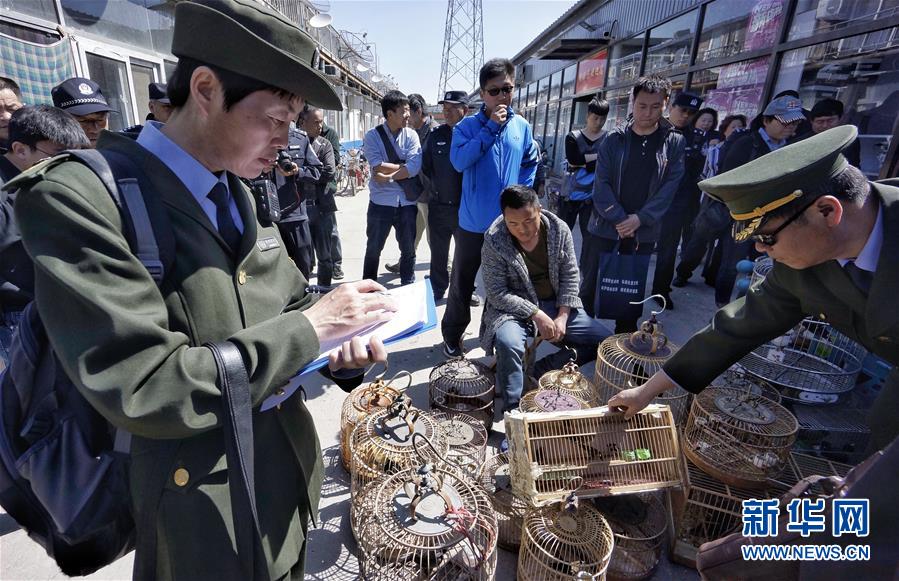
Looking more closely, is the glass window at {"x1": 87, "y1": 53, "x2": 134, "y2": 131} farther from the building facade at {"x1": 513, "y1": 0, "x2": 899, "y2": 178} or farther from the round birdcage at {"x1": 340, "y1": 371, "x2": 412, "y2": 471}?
the building facade at {"x1": 513, "y1": 0, "x2": 899, "y2": 178}

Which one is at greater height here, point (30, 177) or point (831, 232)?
point (30, 177)

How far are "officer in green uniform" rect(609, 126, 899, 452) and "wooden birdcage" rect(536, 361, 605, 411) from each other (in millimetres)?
1228

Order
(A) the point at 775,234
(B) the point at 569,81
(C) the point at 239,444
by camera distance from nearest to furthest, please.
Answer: (C) the point at 239,444, (A) the point at 775,234, (B) the point at 569,81

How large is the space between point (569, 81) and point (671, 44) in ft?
20.5

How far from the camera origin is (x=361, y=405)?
2635mm

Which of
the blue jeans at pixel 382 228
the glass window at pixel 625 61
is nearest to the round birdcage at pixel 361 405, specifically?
the blue jeans at pixel 382 228

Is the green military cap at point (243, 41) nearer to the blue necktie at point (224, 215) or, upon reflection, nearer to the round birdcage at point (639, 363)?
the blue necktie at point (224, 215)

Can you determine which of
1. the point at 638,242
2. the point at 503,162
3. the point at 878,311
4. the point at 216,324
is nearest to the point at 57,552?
the point at 216,324

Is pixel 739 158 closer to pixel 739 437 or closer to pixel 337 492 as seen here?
pixel 739 437

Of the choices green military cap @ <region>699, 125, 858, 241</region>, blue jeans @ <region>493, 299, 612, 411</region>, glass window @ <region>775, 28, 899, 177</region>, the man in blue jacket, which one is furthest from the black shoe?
glass window @ <region>775, 28, 899, 177</region>

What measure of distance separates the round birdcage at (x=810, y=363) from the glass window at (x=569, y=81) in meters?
12.6

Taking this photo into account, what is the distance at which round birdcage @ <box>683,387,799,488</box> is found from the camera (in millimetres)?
2121

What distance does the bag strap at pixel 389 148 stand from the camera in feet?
16.3

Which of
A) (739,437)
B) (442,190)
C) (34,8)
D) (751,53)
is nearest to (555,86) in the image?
(751,53)
